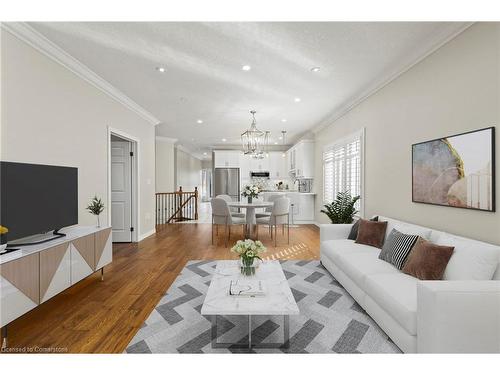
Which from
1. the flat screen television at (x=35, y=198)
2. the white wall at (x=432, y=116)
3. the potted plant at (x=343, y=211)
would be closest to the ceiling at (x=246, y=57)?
the white wall at (x=432, y=116)

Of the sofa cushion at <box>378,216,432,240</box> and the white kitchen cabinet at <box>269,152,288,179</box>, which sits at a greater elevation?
the white kitchen cabinet at <box>269,152,288,179</box>

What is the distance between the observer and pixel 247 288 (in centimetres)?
191

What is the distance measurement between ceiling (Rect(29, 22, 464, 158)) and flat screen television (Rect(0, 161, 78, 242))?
1.39 meters

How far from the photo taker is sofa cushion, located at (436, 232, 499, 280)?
1662 mm

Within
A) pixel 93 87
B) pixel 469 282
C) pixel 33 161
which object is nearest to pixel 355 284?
pixel 469 282

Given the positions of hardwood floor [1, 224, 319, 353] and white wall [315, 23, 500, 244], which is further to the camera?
white wall [315, 23, 500, 244]

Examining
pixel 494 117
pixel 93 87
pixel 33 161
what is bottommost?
pixel 33 161

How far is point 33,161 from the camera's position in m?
2.45

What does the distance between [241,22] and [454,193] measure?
8.30 ft

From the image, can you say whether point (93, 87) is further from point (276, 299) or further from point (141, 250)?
point (276, 299)

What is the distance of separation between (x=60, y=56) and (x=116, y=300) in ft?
9.08

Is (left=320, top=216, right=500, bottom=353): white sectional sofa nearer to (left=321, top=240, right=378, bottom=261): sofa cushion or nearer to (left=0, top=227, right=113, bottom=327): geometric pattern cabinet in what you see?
(left=321, top=240, right=378, bottom=261): sofa cushion

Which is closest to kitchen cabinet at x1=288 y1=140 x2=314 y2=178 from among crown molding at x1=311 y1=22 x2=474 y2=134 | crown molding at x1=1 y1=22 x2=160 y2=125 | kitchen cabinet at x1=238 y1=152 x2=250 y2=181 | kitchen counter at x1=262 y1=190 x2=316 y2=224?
kitchen counter at x1=262 y1=190 x2=316 y2=224

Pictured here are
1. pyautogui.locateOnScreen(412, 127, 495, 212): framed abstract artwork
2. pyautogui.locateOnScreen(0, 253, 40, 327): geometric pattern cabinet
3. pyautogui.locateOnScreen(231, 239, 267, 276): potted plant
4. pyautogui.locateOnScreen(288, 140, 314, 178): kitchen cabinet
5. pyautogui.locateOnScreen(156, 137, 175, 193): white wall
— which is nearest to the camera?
pyautogui.locateOnScreen(0, 253, 40, 327): geometric pattern cabinet
